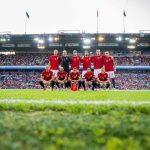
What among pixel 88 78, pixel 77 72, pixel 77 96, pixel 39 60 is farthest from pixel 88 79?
pixel 39 60

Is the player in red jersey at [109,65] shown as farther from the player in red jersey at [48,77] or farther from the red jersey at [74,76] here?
the player in red jersey at [48,77]

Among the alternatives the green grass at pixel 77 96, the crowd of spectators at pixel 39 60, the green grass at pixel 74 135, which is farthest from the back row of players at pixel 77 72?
the crowd of spectators at pixel 39 60

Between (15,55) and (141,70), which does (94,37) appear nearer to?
(141,70)

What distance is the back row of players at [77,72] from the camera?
18.9m

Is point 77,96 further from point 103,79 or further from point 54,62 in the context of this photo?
point 54,62

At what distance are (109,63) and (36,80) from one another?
1214 inches

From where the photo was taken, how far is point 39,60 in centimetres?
5631

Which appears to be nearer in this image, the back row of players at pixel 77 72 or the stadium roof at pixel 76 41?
the back row of players at pixel 77 72

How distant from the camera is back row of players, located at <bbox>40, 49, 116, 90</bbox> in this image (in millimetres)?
18909

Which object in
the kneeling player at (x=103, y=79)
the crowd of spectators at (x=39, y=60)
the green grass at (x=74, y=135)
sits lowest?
the green grass at (x=74, y=135)

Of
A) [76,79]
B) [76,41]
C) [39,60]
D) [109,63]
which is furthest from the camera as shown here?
[39,60]

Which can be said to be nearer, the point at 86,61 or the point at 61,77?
the point at 61,77

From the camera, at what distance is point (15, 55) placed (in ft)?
196

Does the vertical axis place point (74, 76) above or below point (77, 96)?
above
